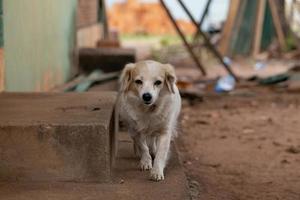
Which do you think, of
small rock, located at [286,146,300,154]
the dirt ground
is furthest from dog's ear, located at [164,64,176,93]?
small rock, located at [286,146,300,154]

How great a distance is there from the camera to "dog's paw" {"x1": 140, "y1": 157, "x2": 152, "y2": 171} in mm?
4927

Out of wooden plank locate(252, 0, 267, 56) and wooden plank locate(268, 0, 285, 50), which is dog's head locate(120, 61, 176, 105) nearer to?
wooden plank locate(252, 0, 267, 56)

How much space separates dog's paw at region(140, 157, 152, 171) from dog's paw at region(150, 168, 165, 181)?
0.25m

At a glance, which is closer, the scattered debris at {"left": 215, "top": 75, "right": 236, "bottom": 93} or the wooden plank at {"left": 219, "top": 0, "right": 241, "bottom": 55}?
the scattered debris at {"left": 215, "top": 75, "right": 236, "bottom": 93}

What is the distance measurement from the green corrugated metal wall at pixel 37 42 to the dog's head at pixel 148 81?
1391 mm

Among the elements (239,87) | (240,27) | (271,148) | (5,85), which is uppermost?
(5,85)

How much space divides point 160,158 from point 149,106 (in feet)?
1.42

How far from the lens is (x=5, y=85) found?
19.2 feet

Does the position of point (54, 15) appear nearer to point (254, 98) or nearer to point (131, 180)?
point (254, 98)

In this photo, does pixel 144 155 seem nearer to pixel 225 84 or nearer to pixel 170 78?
pixel 170 78

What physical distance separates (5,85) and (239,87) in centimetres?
617

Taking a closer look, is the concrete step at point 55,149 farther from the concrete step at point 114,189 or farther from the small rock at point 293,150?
the small rock at point 293,150

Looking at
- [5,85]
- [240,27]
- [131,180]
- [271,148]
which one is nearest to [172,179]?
[131,180]

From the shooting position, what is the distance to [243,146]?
278 inches
